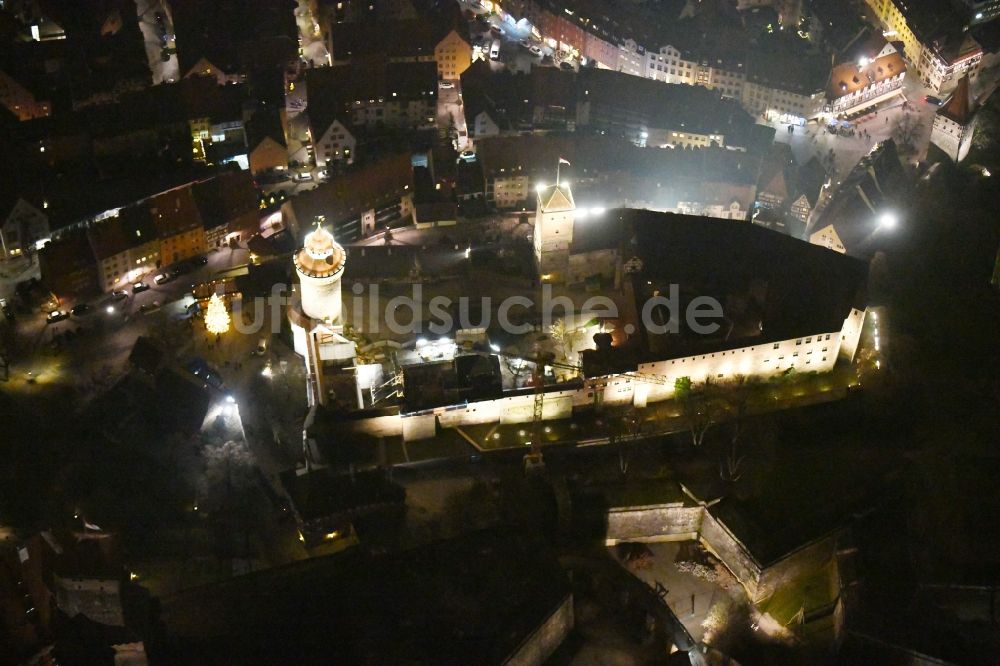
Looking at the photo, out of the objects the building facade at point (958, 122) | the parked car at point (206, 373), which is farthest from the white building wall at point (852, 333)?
the parked car at point (206, 373)

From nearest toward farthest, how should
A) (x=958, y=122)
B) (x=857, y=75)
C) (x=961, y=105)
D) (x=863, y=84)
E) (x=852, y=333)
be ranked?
1. (x=852, y=333)
2. (x=958, y=122)
3. (x=961, y=105)
4. (x=857, y=75)
5. (x=863, y=84)

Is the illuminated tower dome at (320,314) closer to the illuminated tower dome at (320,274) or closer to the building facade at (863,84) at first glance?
the illuminated tower dome at (320,274)

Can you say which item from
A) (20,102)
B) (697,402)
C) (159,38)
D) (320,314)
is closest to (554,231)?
(697,402)

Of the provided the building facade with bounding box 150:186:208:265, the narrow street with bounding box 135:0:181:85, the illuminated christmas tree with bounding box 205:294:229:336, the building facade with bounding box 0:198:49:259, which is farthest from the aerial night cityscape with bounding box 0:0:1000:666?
the narrow street with bounding box 135:0:181:85

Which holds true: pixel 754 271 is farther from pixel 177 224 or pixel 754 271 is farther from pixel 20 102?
pixel 20 102

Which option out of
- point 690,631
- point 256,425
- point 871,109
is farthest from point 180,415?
point 871,109

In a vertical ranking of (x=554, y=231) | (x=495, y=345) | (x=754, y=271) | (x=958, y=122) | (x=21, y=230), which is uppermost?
(x=958, y=122)
